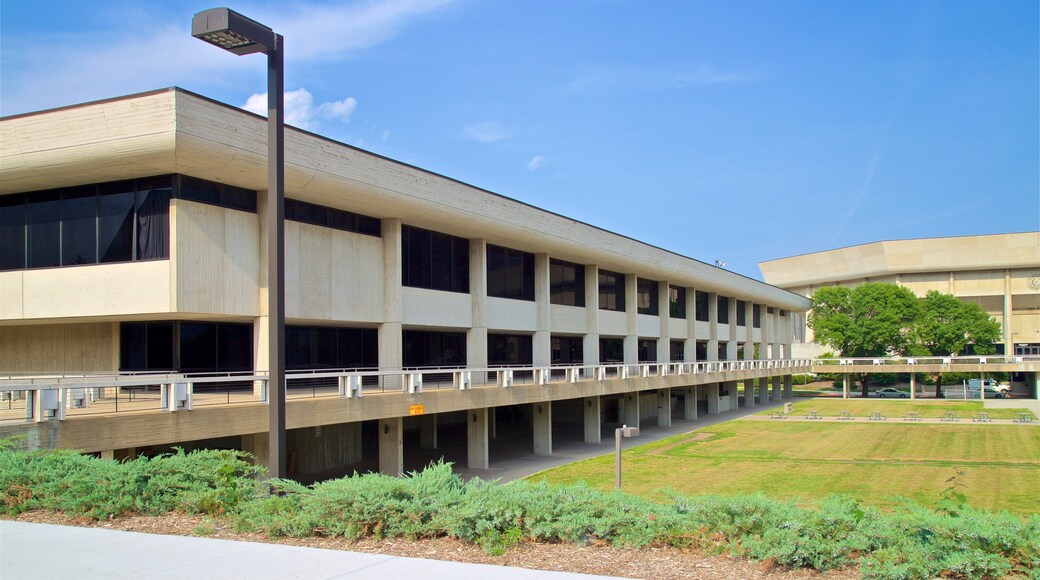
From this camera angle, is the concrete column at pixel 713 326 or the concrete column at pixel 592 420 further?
the concrete column at pixel 713 326

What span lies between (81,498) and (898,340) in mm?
90007

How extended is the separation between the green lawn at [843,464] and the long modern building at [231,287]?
576 cm

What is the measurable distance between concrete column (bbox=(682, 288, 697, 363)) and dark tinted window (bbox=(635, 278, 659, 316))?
6.20 m

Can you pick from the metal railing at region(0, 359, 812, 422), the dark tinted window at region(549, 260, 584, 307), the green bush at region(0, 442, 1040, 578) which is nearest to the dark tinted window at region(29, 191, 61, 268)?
the metal railing at region(0, 359, 812, 422)

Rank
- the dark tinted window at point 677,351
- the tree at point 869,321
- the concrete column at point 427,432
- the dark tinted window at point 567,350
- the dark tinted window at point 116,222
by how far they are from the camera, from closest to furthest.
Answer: the dark tinted window at point 116,222 → the concrete column at point 427,432 → the dark tinted window at point 567,350 → the dark tinted window at point 677,351 → the tree at point 869,321

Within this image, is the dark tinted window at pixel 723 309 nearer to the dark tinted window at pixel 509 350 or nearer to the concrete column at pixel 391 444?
the dark tinted window at pixel 509 350

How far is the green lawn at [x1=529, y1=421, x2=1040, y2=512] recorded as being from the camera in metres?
27.8

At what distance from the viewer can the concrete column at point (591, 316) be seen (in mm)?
47562

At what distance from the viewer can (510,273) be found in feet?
131

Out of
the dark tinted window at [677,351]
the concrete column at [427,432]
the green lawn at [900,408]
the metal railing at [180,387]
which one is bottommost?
the green lawn at [900,408]

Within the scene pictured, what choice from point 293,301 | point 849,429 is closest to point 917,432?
point 849,429

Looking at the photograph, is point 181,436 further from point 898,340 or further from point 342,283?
point 898,340

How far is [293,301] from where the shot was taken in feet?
85.1

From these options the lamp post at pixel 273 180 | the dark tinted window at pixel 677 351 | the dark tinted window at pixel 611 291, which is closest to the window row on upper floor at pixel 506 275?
the dark tinted window at pixel 611 291
